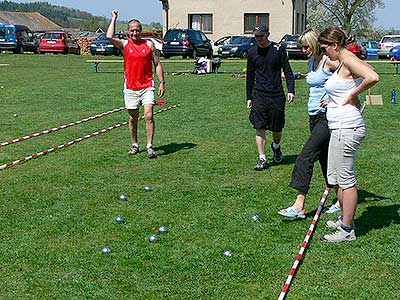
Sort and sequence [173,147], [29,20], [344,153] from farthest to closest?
[29,20]
[173,147]
[344,153]

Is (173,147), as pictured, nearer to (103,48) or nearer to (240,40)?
(240,40)

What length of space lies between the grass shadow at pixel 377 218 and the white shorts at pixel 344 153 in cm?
66

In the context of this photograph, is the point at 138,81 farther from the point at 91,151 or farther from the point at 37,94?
the point at 37,94

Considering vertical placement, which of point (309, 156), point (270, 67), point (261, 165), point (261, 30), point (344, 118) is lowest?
point (261, 165)

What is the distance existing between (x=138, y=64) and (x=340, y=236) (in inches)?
179

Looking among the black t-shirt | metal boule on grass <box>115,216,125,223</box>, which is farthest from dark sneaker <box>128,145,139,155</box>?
metal boule on grass <box>115,216,125,223</box>

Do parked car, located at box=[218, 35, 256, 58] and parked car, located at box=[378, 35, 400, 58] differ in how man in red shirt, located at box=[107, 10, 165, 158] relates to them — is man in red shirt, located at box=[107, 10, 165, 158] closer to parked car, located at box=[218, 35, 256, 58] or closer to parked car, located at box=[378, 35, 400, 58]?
parked car, located at box=[218, 35, 256, 58]

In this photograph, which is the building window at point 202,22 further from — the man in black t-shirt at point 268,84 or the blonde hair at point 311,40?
the blonde hair at point 311,40

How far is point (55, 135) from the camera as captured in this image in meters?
11.8

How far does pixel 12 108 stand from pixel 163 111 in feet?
11.3

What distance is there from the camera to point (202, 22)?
55000 mm

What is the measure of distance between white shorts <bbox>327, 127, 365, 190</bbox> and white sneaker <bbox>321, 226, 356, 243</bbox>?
401 mm

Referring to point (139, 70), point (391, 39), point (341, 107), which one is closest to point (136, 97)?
point (139, 70)

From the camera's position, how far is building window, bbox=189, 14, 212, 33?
5484cm
